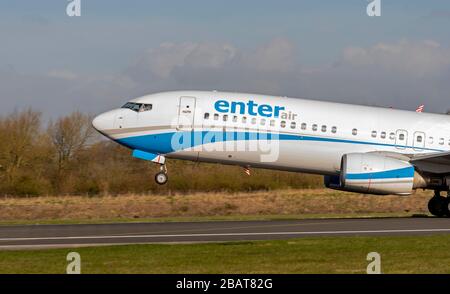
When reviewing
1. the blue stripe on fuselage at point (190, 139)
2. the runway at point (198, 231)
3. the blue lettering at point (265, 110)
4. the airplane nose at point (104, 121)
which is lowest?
the runway at point (198, 231)

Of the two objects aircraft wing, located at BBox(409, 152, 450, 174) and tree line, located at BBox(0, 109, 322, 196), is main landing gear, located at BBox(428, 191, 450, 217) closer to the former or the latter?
aircraft wing, located at BBox(409, 152, 450, 174)

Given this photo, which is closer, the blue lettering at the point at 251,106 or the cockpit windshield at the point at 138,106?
the blue lettering at the point at 251,106

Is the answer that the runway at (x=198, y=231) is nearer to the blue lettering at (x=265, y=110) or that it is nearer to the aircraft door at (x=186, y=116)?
the aircraft door at (x=186, y=116)

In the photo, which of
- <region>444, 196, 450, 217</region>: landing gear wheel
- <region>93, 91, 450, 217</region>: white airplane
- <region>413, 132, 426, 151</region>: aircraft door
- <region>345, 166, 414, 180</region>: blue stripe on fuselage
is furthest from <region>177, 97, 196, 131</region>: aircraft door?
<region>444, 196, 450, 217</region>: landing gear wheel

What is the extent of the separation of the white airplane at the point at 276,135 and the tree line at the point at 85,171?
19254 mm

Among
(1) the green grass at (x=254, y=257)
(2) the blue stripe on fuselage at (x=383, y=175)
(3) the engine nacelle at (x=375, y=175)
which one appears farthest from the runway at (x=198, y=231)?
(1) the green grass at (x=254, y=257)

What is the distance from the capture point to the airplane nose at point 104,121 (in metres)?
34.8

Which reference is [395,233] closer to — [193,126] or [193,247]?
[193,247]

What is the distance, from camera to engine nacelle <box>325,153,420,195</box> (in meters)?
32.6

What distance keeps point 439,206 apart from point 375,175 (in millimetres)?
3891

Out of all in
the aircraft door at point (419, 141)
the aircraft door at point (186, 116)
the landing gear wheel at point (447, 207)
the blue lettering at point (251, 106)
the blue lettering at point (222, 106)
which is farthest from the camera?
the aircraft door at point (419, 141)

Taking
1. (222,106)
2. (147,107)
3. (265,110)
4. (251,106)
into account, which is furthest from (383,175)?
(147,107)

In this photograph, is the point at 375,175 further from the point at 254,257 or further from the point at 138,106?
the point at 254,257
